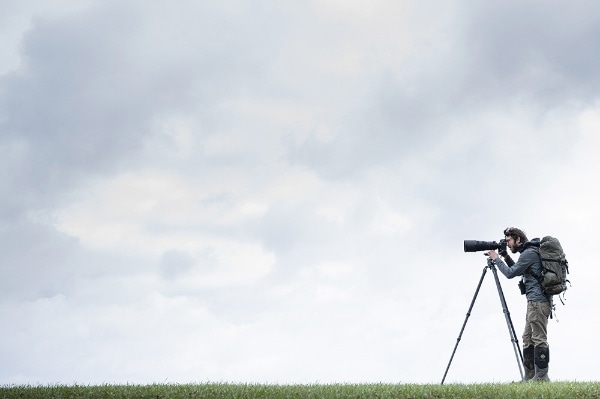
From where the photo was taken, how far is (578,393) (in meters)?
15.8

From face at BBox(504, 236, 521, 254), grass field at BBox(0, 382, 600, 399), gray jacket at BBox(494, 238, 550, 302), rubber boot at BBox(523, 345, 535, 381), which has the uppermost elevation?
face at BBox(504, 236, 521, 254)

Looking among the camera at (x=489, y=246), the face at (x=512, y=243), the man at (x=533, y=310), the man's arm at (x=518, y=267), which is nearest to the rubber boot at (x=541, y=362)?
the man at (x=533, y=310)

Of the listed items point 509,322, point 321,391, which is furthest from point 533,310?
point 321,391

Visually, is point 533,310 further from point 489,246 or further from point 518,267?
point 489,246

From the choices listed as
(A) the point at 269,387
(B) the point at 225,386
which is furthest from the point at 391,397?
(B) the point at 225,386

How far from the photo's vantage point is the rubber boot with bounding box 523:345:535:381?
19.1 meters

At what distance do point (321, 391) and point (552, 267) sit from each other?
6664 mm

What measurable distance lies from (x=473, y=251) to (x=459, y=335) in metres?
2.22

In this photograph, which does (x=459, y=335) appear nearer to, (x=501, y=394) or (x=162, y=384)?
(x=501, y=394)

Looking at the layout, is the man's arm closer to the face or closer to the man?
the man

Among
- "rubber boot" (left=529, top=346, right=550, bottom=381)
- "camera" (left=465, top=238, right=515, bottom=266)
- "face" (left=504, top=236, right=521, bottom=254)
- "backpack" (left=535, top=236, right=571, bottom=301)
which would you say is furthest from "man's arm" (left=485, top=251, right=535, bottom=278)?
"rubber boot" (left=529, top=346, right=550, bottom=381)

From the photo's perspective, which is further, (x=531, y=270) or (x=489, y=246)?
(x=489, y=246)

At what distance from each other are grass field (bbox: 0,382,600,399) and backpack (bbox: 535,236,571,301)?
2.40m

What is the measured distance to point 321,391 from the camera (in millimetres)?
16578
